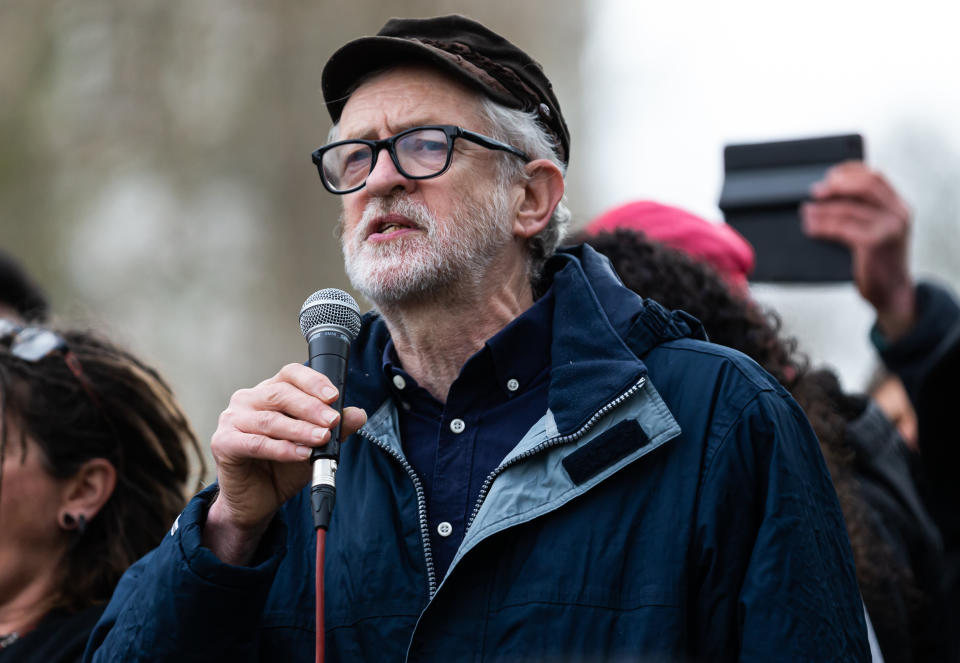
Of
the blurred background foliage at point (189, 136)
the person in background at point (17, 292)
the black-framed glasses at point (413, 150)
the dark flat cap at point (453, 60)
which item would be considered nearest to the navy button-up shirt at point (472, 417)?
the black-framed glasses at point (413, 150)

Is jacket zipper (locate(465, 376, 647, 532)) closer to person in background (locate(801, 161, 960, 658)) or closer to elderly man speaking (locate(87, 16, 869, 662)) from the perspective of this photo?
elderly man speaking (locate(87, 16, 869, 662))

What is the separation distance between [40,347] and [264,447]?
1425 millimetres

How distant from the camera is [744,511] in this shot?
6.93 ft

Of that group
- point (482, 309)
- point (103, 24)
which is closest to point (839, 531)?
point (482, 309)

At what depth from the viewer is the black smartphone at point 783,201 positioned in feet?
11.3

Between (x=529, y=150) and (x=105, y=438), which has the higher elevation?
(x=529, y=150)

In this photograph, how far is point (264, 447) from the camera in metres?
2.11

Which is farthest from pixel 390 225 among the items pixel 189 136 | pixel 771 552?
pixel 189 136

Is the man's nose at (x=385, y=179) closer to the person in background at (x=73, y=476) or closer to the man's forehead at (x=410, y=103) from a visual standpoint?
the man's forehead at (x=410, y=103)

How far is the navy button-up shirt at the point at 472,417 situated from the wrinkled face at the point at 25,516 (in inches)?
44.7

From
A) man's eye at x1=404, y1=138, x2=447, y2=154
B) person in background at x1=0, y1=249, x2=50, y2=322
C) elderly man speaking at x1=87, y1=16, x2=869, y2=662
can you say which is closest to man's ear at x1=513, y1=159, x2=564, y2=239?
elderly man speaking at x1=87, y1=16, x2=869, y2=662

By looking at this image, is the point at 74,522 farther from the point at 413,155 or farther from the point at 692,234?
the point at 692,234

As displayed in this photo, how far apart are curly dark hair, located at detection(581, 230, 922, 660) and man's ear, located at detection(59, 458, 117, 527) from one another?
4.78 ft

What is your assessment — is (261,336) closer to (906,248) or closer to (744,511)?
(906,248)
